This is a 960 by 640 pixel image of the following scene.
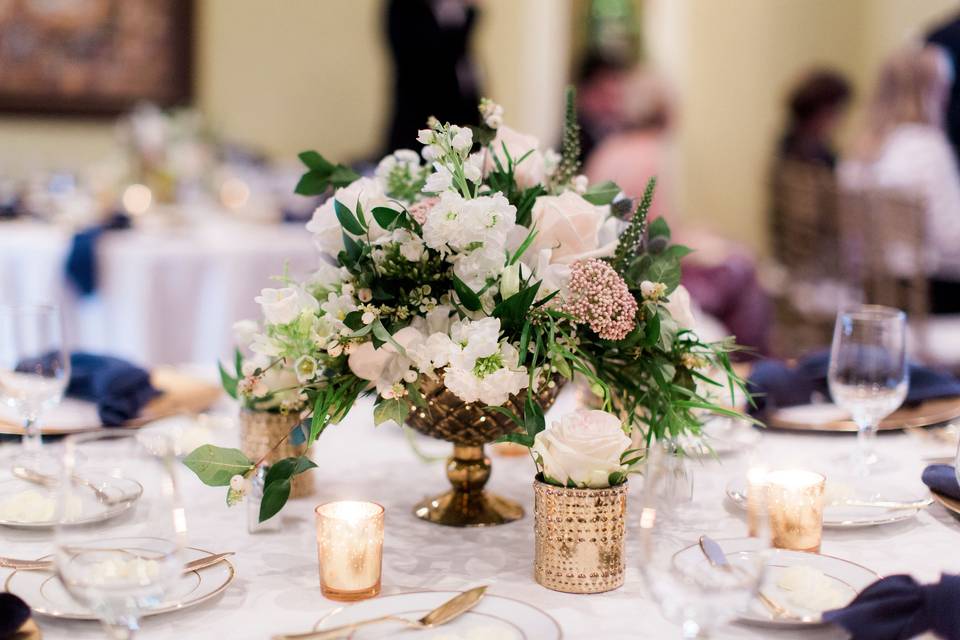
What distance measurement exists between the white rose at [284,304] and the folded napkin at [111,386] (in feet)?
1.80

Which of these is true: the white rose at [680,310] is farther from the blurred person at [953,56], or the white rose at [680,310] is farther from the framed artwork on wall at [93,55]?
the blurred person at [953,56]

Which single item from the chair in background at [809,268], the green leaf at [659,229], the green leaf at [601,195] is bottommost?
the chair in background at [809,268]

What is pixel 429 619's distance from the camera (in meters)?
0.91

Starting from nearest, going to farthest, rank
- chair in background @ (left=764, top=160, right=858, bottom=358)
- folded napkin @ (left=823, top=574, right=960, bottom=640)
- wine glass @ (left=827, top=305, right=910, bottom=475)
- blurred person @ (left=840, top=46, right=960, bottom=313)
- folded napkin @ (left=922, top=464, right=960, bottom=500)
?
folded napkin @ (left=823, top=574, right=960, bottom=640) < folded napkin @ (left=922, top=464, right=960, bottom=500) < wine glass @ (left=827, top=305, right=910, bottom=475) < blurred person @ (left=840, top=46, right=960, bottom=313) < chair in background @ (left=764, top=160, right=858, bottom=358)

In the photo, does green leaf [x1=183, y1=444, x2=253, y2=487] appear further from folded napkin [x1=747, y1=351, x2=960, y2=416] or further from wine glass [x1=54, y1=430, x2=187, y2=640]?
folded napkin [x1=747, y1=351, x2=960, y2=416]

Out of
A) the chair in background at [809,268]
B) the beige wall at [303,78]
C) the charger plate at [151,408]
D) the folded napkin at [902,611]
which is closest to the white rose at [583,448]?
the folded napkin at [902,611]

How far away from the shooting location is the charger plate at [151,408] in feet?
4.87

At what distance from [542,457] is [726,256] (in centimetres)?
306

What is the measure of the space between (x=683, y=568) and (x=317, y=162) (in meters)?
0.66

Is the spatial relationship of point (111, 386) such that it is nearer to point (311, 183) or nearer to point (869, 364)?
point (311, 183)

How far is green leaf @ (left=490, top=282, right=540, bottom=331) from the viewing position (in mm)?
1018

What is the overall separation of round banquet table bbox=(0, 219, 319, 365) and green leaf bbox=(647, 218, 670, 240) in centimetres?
216

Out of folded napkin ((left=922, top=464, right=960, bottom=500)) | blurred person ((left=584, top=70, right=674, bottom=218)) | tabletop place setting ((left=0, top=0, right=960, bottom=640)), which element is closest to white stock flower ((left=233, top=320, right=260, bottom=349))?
tabletop place setting ((left=0, top=0, right=960, bottom=640))

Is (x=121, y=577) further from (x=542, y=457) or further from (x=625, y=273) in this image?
(x=625, y=273)
